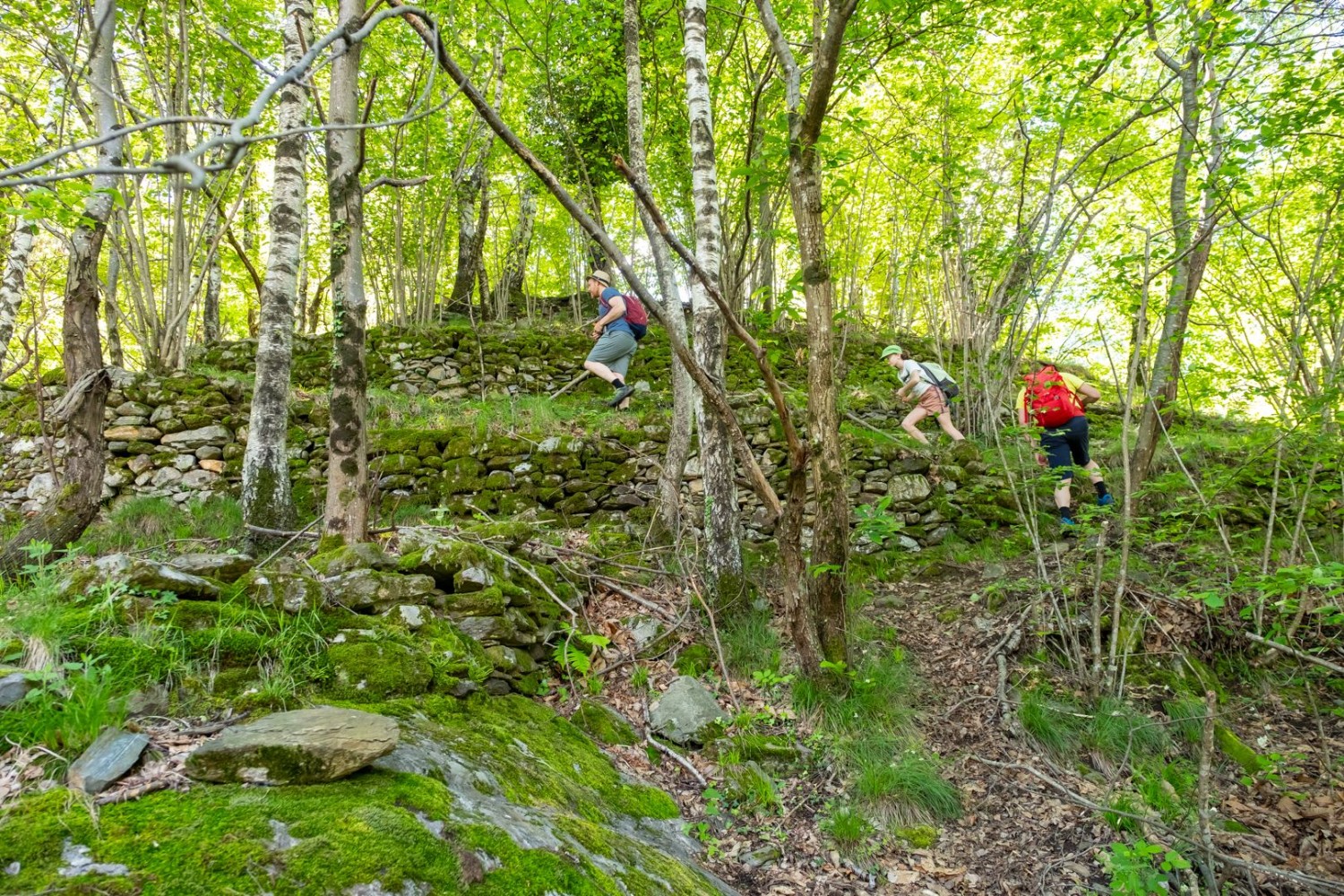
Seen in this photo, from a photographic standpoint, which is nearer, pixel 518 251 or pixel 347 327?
pixel 347 327

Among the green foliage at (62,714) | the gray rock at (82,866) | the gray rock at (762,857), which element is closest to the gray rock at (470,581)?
the green foliage at (62,714)

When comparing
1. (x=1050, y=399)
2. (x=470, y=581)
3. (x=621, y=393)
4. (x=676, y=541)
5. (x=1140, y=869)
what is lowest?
(x=1140, y=869)

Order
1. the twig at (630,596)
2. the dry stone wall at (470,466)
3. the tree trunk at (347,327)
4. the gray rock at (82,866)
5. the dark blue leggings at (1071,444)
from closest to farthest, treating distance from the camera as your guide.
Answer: the gray rock at (82,866), the tree trunk at (347,327), the twig at (630,596), the dark blue leggings at (1071,444), the dry stone wall at (470,466)

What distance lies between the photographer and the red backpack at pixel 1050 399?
16.2 feet

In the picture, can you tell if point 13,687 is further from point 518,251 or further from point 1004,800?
point 518,251

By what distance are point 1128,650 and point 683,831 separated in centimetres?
300

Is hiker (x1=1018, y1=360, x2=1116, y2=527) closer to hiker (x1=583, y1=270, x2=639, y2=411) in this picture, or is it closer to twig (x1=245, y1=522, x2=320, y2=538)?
hiker (x1=583, y1=270, x2=639, y2=411)

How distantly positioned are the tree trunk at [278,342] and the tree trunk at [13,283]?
4379 millimetres

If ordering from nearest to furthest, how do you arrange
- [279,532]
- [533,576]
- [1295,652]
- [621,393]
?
[1295,652], [533,576], [279,532], [621,393]

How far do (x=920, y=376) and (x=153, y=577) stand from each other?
6642 mm

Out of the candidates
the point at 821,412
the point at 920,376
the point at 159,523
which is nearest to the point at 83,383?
the point at 159,523

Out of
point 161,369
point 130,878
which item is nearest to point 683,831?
point 130,878

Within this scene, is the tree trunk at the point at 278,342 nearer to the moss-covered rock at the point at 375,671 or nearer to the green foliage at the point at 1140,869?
the moss-covered rock at the point at 375,671

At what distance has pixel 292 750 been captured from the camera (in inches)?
62.6
